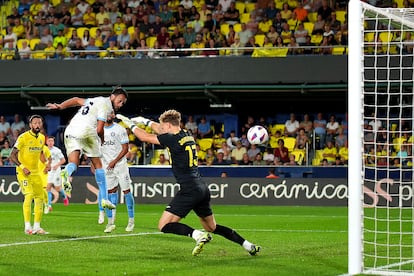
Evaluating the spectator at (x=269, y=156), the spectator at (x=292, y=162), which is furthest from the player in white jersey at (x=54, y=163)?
the spectator at (x=292, y=162)

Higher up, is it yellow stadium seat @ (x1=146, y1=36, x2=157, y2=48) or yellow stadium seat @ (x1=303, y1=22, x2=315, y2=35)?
yellow stadium seat @ (x1=303, y1=22, x2=315, y2=35)

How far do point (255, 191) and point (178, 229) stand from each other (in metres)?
15.3

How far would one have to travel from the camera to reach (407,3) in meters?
28.6

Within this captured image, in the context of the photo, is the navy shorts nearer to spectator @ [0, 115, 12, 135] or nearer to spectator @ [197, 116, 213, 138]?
spectator @ [197, 116, 213, 138]

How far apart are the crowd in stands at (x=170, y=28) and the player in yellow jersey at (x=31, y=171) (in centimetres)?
1344

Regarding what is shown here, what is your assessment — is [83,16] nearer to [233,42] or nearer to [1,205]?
[233,42]

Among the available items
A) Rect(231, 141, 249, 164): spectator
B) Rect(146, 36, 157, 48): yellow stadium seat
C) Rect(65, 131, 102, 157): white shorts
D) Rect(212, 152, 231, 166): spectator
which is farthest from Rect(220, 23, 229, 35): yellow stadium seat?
Rect(65, 131, 102, 157): white shorts

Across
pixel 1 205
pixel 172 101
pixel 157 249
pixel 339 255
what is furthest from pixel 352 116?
pixel 172 101

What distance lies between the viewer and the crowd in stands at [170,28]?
97.1 feet

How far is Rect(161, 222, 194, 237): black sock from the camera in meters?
11.2

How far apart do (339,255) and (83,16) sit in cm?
2319

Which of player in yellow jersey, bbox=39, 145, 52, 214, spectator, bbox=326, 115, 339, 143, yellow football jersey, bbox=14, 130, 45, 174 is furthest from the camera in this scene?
spectator, bbox=326, 115, 339, 143

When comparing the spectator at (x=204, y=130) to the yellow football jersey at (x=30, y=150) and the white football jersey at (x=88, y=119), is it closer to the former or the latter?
the yellow football jersey at (x=30, y=150)

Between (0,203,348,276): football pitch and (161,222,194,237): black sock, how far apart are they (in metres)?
0.36
